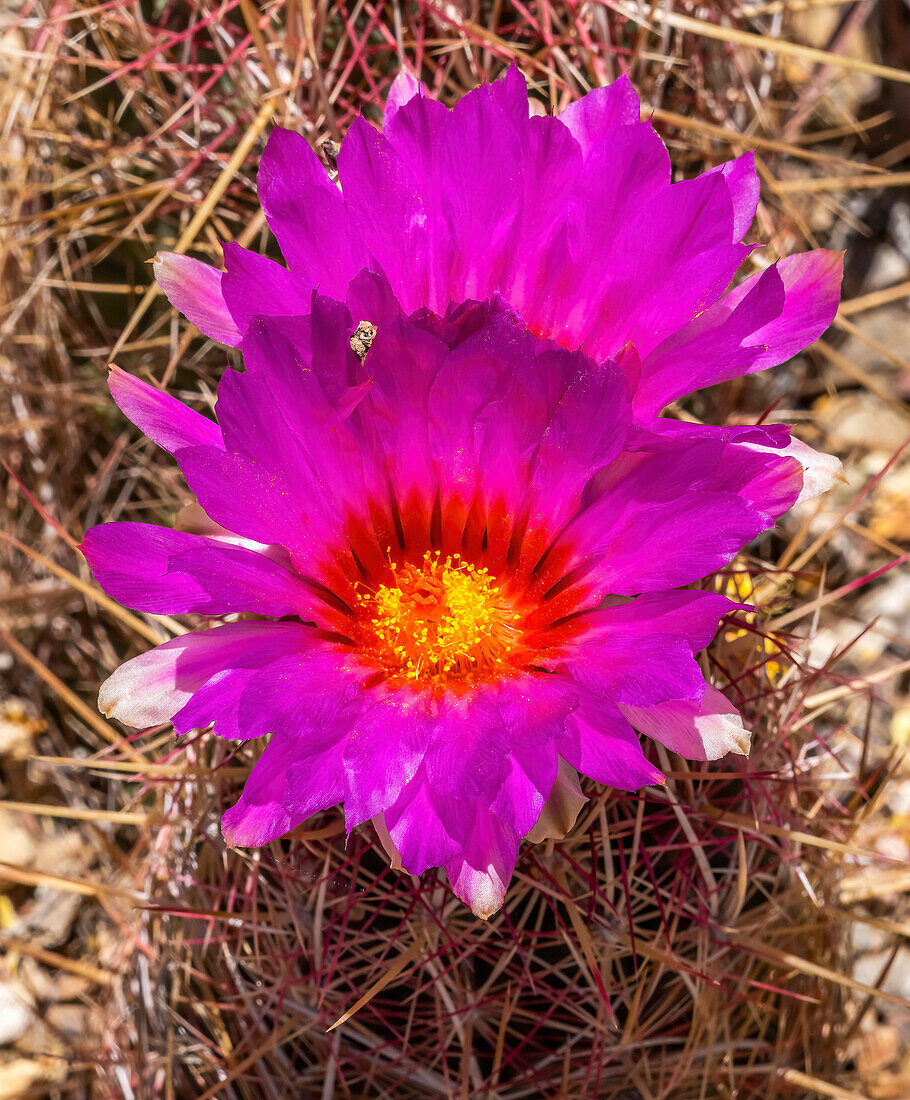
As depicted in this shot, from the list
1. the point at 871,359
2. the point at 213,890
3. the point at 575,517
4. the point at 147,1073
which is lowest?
the point at 147,1073

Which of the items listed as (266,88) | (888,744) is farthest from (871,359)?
(266,88)

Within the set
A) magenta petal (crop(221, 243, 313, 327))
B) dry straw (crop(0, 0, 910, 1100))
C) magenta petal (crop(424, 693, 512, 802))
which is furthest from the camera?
dry straw (crop(0, 0, 910, 1100))

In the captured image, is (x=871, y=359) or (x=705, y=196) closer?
(x=705, y=196)

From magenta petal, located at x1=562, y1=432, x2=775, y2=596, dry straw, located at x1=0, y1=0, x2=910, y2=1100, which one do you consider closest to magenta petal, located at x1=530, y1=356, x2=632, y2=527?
magenta petal, located at x1=562, y1=432, x2=775, y2=596

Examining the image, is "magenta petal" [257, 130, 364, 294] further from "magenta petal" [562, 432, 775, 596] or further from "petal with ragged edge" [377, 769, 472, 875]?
"petal with ragged edge" [377, 769, 472, 875]

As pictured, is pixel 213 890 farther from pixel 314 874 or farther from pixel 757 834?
pixel 757 834

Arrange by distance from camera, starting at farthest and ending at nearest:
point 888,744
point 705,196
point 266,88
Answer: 1. point 888,744
2. point 266,88
3. point 705,196

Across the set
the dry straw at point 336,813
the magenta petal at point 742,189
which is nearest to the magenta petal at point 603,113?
the magenta petal at point 742,189

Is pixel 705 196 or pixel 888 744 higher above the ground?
pixel 705 196

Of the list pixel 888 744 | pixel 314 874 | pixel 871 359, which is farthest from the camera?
pixel 871 359
